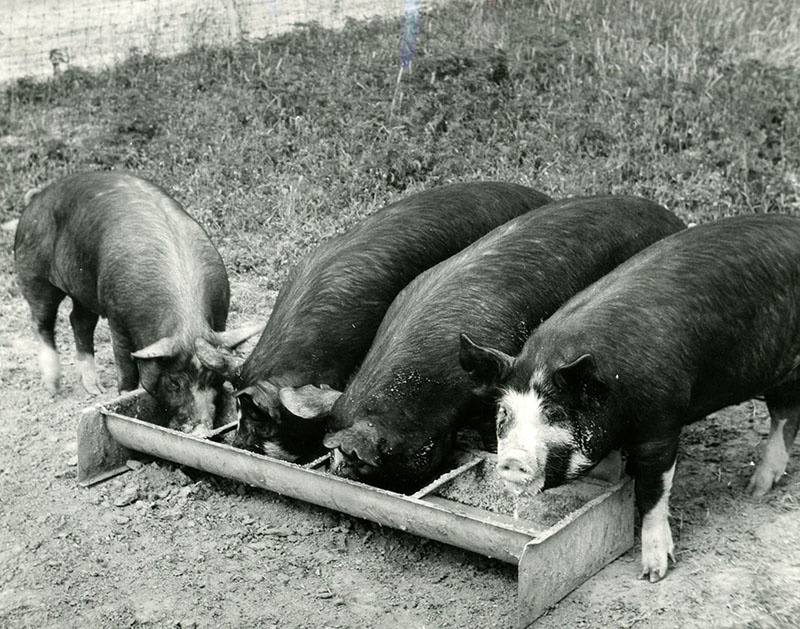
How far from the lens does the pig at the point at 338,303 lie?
5.97 metres

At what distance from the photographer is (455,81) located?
1192cm

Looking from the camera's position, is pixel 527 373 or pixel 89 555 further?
pixel 89 555

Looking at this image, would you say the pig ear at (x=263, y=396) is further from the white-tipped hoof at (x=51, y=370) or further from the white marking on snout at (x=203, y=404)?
the white-tipped hoof at (x=51, y=370)

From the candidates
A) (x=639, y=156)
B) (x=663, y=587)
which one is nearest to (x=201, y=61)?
(x=639, y=156)

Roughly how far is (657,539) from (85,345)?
14.6ft

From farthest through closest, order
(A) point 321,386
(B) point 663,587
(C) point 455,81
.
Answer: (C) point 455,81 < (A) point 321,386 < (B) point 663,587

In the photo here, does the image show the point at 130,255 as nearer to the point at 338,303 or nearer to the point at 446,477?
the point at 338,303

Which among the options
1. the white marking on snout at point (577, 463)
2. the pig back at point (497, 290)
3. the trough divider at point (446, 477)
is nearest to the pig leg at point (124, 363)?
the pig back at point (497, 290)

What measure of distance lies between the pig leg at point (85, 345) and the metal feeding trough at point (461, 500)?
1.42 m

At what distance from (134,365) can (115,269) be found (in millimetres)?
597

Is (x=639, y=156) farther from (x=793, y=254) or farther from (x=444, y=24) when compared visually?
(x=793, y=254)

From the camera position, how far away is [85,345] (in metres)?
8.03

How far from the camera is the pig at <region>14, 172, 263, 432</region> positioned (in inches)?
255

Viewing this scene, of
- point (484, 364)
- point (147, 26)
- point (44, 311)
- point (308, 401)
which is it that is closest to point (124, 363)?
point (44, 311)
